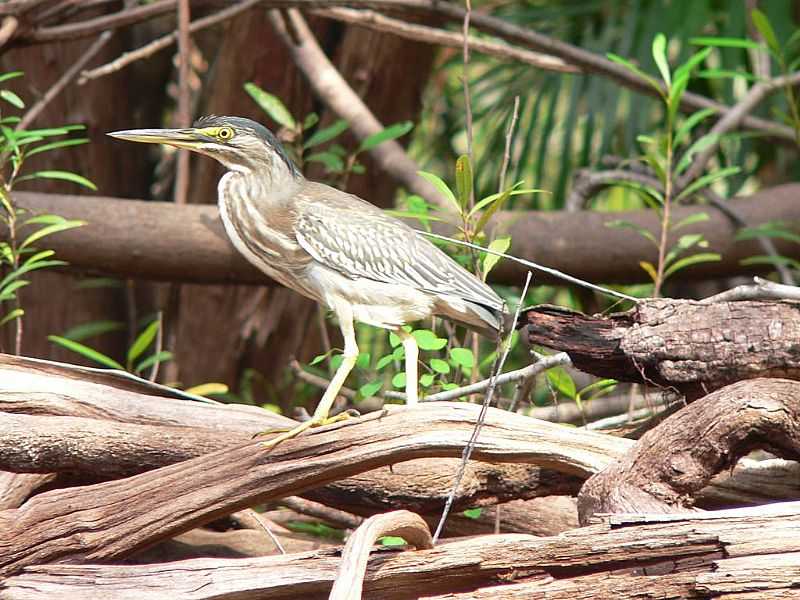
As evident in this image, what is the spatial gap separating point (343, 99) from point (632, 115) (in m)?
1.33

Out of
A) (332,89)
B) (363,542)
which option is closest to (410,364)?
(363,542)

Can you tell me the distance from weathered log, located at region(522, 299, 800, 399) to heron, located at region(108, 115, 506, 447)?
23 centimetres

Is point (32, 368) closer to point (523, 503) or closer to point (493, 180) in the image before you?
point (523, 503)

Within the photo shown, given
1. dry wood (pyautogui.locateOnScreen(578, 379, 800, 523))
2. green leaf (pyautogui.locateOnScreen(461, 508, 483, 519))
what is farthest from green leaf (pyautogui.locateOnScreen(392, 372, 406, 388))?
dry wood (pyautogui.locateOnScreen(578, 379, 800, 523))

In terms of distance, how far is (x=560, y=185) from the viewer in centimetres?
474

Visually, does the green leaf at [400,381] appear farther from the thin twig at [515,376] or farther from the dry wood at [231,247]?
the dry wood at [231,247]

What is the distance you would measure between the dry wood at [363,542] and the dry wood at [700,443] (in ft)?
1.11

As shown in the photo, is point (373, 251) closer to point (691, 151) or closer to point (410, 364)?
point (410, 364)

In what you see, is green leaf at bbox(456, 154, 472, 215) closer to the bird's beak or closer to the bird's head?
the bird's head

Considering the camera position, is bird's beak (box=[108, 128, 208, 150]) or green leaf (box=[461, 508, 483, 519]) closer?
bird's beak (box=[108, 128, 208, 150])

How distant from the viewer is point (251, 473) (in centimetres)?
212

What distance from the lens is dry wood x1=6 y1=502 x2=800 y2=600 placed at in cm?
179

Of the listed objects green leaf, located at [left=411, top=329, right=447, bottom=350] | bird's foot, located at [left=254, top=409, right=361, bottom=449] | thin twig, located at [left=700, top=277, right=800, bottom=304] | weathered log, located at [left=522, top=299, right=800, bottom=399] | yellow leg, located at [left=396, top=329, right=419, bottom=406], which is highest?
thin twig, located at [left=700, top=277, right=800, bottom=304]

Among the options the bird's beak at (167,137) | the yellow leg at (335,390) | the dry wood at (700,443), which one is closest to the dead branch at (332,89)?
the bird's beak at (167,137)
